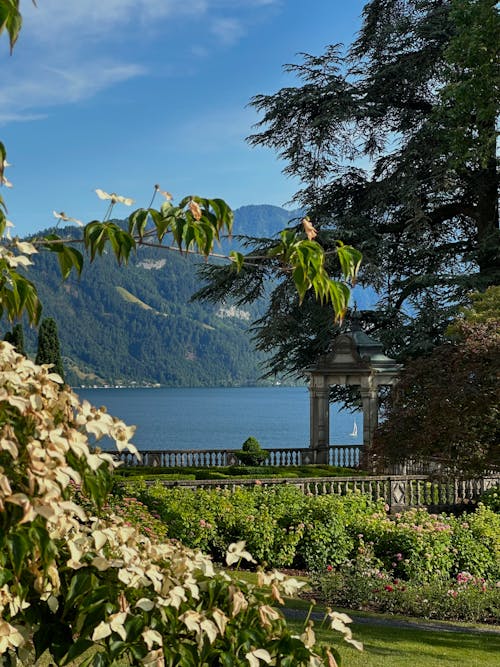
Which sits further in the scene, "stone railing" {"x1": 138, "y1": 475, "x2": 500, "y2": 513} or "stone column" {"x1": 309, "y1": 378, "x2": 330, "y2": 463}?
"stone column" {"x1": 309, "y1": 378, "x2": 330, "y2": 463}

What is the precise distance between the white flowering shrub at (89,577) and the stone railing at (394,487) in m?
14.4

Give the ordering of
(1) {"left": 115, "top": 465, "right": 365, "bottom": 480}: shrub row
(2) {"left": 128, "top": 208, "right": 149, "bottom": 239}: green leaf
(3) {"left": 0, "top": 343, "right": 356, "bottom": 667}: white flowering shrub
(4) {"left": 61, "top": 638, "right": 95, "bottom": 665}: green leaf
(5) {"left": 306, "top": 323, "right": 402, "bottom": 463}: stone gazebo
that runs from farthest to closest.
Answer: (5) {"left": 306, "top": 323, "right": 402, "bottom": 463}: stone gazebo < (1) {"left": 115, "top": 465, "right": 365, "bottom": 480}: shrub row < (2) {"left": 128, "top": 208, "right": 149, "bottom": 239}: green leaf < (4) {"left": 61, "top": 638, "right": 95, "bottom": 665}: green leaf < (3) {"left": 0, "top": 343, "right": 356, "bottom": 667}: white flowering shrub

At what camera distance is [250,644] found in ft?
13.1

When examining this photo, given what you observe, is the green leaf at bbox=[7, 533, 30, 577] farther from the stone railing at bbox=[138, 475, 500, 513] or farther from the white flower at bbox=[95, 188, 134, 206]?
the stone railing at bbox=[138, 475, 500, 513]

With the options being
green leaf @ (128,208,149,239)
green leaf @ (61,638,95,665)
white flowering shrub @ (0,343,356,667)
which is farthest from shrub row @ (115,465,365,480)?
green leaf @ (128,208,149,239)

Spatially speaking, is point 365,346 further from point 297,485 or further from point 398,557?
point 398,557

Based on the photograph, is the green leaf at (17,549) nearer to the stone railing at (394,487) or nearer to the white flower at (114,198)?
the white flower at (114,198)

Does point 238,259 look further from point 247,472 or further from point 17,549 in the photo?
point 247,472

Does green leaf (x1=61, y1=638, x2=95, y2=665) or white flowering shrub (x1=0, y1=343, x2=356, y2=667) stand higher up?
white flowering shrub (x1=0, y1=343, x2=356, y2=667)

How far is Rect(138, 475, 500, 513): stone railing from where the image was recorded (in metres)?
19.1

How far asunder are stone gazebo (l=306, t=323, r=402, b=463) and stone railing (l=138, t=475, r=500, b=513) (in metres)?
4.56

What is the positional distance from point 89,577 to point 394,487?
17.2 m

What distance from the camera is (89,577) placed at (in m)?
3.92

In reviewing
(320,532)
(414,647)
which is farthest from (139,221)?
(320,532)
